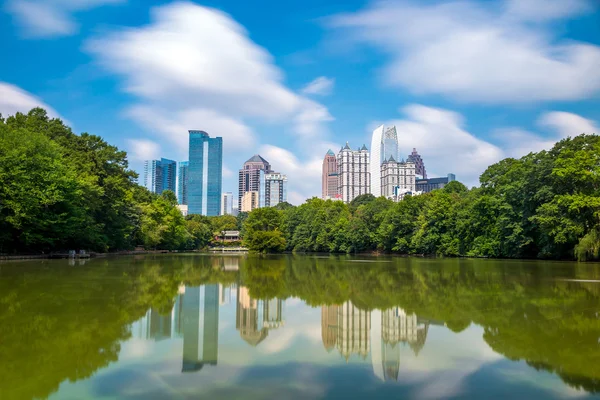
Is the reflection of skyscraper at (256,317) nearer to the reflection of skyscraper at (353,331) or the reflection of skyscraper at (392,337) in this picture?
the reflection of skyscraper at (353,331)

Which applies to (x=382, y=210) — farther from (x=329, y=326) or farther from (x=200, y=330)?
(x=200, y=330)

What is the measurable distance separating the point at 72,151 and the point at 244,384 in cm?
4582

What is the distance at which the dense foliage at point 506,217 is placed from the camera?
3556 centimetres

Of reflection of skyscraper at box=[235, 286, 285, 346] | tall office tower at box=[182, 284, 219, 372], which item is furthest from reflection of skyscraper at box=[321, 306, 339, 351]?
tall office tower at box=[182, 284, 219, 372]

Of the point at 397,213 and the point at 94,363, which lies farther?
the point at 397,213

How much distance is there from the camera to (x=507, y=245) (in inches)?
1729

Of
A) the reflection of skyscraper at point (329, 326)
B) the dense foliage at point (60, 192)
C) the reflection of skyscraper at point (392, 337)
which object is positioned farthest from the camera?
the dense foliage at point (60, 192)

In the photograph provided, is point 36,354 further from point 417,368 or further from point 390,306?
point 390,306

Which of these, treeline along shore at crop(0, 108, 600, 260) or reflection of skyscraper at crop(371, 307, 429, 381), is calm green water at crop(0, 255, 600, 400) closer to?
reflection of skyscraper at crop(371, 307, 429, 381)

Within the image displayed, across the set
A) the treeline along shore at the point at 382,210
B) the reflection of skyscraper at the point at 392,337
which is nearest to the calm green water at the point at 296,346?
the reflection of skyscraper at the point at 392,337

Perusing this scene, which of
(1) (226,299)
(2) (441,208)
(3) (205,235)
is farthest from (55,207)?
(3) (205,235)

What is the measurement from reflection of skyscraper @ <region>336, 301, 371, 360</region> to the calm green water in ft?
0.11

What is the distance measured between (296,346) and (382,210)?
68.4 metres

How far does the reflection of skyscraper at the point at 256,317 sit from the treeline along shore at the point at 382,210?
26.9m
